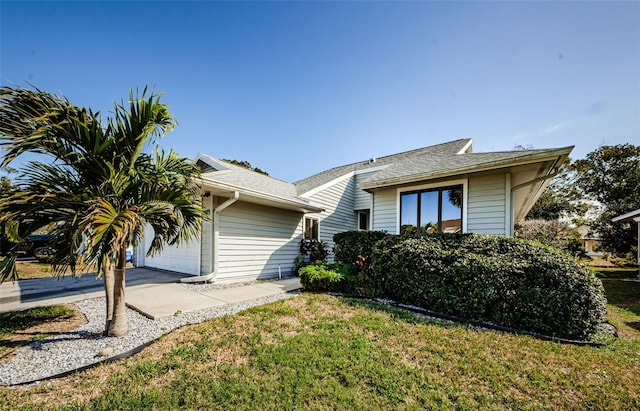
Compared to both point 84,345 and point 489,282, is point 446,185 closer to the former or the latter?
point 489,282

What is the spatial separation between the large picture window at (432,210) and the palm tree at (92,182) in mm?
5774

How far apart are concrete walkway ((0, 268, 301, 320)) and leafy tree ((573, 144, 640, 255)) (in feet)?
70.2

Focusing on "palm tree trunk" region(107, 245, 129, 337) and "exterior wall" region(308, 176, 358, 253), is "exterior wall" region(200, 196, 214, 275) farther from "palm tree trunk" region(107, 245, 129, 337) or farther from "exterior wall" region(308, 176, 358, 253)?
"exterior wall" region(308, 176, 358, 253)

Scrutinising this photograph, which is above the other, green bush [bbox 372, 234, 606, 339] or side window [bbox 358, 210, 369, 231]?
side window [bbox 358, 210, 369, 231]

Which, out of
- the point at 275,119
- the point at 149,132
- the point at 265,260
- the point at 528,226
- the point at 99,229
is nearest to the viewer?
the point at 99,229

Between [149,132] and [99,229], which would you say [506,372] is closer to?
[99,229]

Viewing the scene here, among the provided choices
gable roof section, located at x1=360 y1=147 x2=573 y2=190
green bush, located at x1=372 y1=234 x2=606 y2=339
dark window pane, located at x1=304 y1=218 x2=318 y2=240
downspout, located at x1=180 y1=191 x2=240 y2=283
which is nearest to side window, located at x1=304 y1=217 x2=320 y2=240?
dark window pane, located at x1=304 y1=218 x2=318 y2=240

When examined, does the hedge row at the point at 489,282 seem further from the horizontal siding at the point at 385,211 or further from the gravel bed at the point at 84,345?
the gravel bed at the point at 84,345

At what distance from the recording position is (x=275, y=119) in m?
11.6

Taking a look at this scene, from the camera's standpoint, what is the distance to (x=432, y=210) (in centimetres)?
720

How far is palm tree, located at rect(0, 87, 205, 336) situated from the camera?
287 centimetres

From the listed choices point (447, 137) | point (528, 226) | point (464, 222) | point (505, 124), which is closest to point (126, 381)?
point (464, 222)

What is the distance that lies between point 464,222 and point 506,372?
4403mm

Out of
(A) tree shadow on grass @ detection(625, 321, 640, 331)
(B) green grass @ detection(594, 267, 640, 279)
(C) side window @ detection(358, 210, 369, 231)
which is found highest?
(C) side window @ detection(358, 210, 369, 231)
